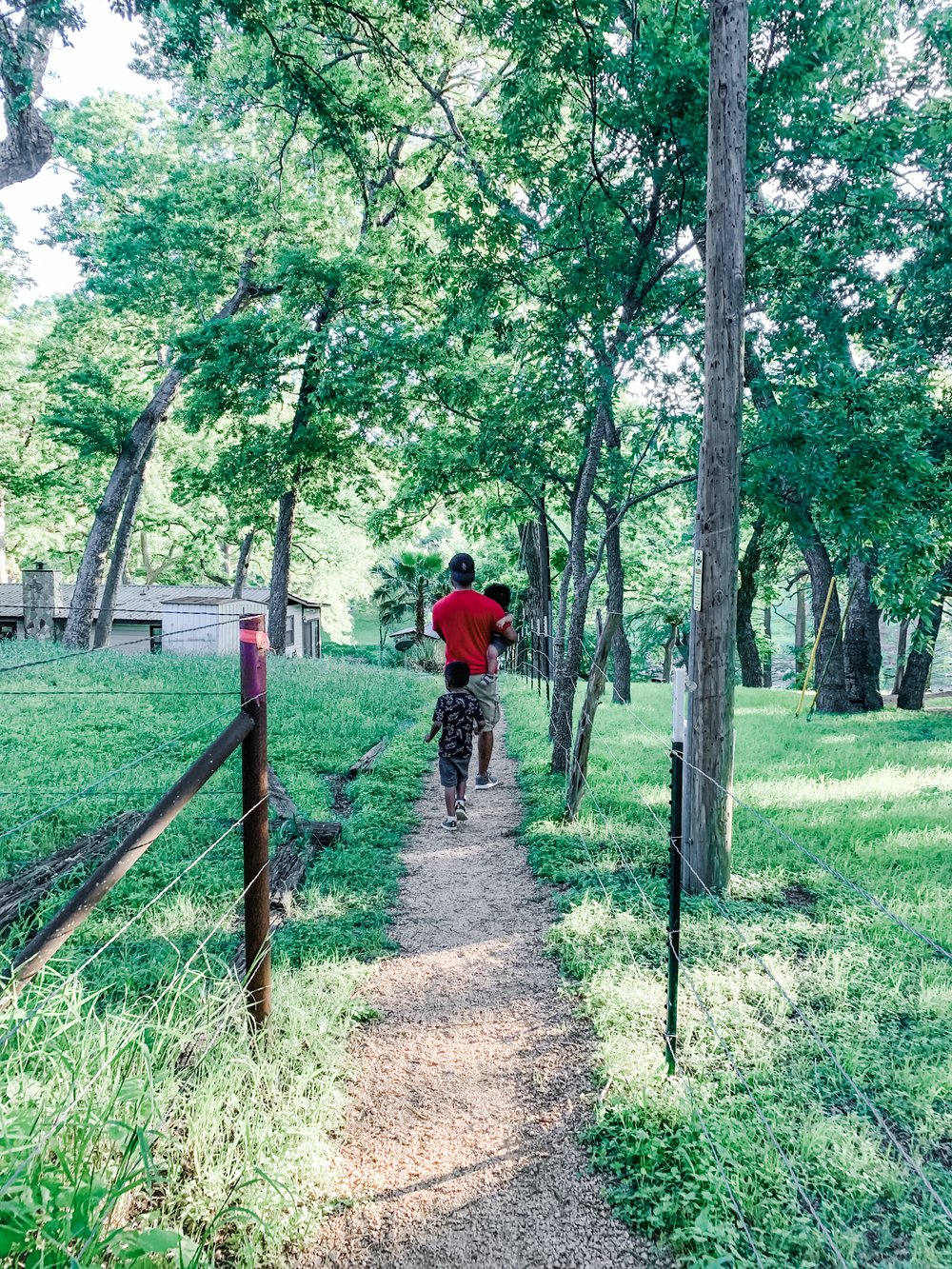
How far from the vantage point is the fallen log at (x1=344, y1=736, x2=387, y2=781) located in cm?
878

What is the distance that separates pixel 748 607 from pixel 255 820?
22013mm

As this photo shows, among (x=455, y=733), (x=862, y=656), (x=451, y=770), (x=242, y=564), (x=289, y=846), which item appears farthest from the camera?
(x=242, y=564)

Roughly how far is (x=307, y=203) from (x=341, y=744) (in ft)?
44.1

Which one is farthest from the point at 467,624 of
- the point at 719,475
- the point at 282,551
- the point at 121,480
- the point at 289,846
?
the point at 282,551

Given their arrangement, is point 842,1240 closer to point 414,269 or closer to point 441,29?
point 441,29

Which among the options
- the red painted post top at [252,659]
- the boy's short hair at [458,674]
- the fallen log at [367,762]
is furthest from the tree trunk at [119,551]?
the red painted post top at [252,659]

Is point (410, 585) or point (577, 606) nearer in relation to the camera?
point (577, 606)

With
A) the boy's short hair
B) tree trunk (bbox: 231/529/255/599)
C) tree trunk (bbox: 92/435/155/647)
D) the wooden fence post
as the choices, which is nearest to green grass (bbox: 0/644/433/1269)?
the boy's short hair

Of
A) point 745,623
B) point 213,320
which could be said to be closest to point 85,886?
point 213,320

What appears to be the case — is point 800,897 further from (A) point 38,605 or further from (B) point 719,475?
(A) point 38,605

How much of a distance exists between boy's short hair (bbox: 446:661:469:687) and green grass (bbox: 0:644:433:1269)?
4.41ft

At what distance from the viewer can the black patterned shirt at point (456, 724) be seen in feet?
22.7

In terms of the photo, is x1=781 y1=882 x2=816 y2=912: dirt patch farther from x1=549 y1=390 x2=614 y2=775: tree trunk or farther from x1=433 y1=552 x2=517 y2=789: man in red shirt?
x1=433 y1=552 x2=517 y2=789: man in red shirt

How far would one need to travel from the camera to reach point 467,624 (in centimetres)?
723
